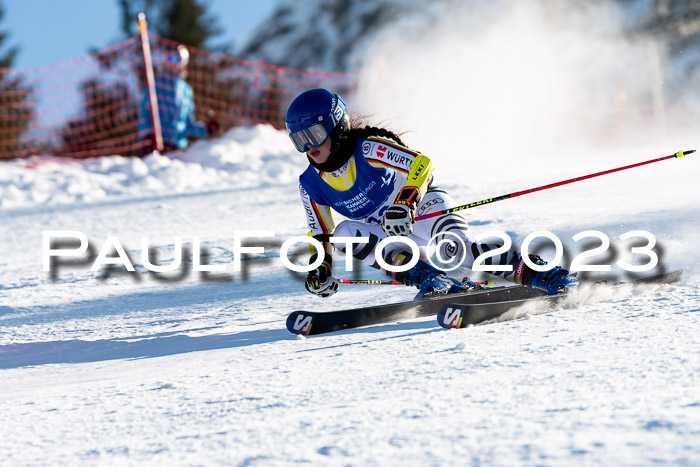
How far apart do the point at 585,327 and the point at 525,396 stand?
969 millimetres

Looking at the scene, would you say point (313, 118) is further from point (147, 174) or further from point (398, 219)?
point (147, 174)

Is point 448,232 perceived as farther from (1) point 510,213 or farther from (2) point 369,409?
(1) point 510,213

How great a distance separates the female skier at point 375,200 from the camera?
366cm

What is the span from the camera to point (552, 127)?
21.2 m

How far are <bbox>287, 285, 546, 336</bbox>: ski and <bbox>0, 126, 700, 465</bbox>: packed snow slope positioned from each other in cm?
6

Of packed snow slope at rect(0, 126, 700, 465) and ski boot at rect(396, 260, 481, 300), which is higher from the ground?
ski boot at rect(396, 260, 481, 300)

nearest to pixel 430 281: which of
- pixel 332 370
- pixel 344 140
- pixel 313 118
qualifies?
pixel 344 140

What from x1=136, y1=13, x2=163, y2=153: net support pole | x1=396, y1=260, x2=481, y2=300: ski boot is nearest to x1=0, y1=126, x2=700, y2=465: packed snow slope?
x1=396, y1=260, x2=481, y2=300: ski boot

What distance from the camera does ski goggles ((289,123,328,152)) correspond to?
364 centimetres

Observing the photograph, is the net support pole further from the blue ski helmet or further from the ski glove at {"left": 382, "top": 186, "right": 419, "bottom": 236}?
the ski glove at {"left": 382, "top": 186, "right": 419, "bottom": 236}

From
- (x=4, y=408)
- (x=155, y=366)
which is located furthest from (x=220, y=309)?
(x=4, y=408)

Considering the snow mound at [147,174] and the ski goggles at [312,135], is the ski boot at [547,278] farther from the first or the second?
the snow mound at [147,174]

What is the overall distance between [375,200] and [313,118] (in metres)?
0.50

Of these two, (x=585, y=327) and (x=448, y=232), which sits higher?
(x=448, y=232)
